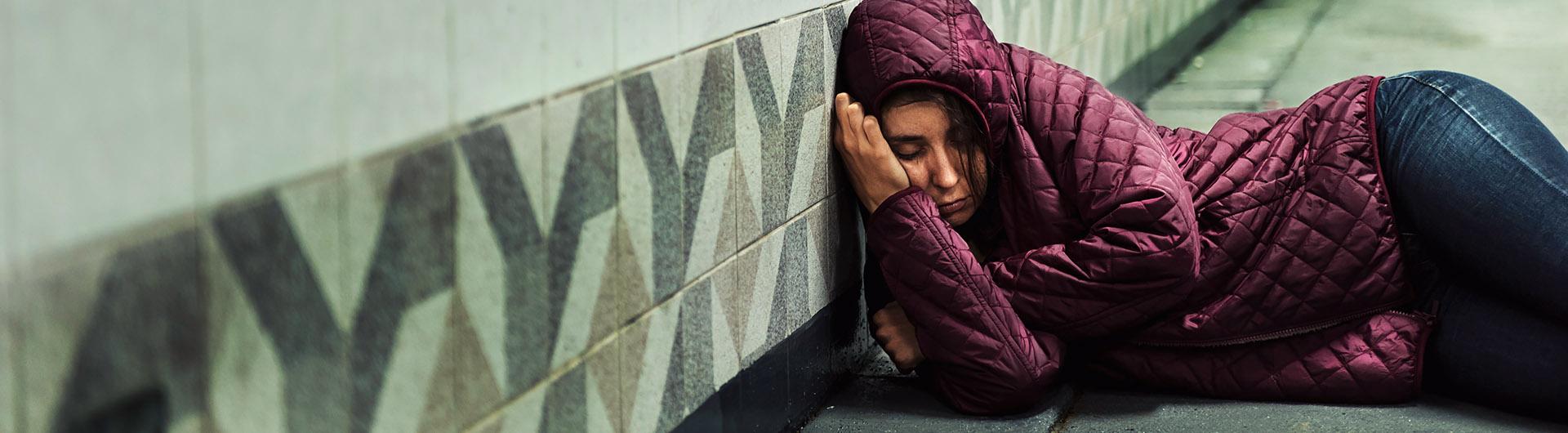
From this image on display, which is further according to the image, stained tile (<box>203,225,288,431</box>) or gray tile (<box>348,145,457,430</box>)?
gray tile (<box>348,145,457,430</box>)

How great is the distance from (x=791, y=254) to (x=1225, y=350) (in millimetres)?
742

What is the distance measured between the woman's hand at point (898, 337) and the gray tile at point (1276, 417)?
264mm

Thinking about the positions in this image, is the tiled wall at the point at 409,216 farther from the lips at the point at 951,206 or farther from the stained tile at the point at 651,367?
the lips at the point at 951,206

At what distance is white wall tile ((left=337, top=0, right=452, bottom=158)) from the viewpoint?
123cm

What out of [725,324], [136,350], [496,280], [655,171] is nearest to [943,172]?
[725,324]

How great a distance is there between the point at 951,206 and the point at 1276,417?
589 mm

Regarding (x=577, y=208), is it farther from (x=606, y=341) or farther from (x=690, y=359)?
(x=690, y=359)

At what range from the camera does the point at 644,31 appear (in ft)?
5.59

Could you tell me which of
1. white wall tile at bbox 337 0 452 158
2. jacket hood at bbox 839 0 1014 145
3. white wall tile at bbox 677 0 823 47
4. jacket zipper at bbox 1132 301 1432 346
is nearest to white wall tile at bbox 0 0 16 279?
white wall tile at bbox 337 0 452 158

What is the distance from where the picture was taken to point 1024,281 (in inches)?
92.4

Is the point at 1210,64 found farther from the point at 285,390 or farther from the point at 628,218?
the point at 285,390

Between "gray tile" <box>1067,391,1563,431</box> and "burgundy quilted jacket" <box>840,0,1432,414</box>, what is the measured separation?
0.03m

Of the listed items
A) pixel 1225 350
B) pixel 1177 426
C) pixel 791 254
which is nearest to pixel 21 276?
pixel 791 254

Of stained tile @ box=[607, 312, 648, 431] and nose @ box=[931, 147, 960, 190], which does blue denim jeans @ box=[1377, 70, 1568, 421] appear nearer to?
nose @ box=[931, 147, 960, 190]
